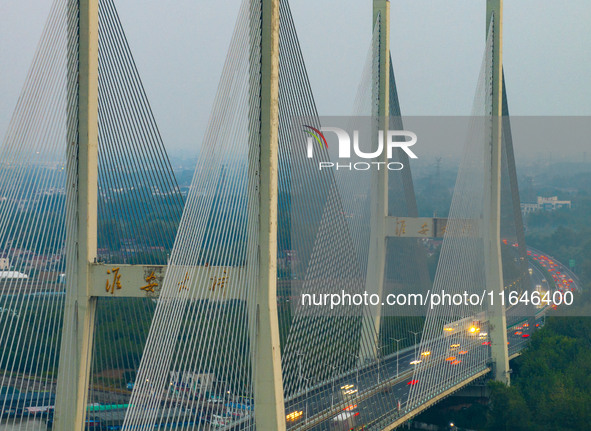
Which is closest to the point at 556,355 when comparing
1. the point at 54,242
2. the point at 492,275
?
the point at 492,275

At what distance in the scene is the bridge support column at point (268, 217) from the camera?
13070 mm

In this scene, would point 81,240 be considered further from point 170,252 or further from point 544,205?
point 544,205

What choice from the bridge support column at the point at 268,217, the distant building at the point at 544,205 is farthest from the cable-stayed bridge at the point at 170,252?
the distant building at the point at 544,205

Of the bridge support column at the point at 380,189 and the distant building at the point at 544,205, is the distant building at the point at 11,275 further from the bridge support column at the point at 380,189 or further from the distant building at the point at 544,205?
the distant building at the point at 544,205

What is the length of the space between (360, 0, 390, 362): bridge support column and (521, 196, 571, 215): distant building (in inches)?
1858

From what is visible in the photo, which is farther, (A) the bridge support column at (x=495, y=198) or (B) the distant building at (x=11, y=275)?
(A) the bridge support column at (x=495, y=198)

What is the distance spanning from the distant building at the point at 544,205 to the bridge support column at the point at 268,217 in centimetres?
5642

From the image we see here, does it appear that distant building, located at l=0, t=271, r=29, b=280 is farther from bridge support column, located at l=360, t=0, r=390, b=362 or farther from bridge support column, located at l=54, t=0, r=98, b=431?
bridge support column, located at l=360, t=0, r=390, b=362

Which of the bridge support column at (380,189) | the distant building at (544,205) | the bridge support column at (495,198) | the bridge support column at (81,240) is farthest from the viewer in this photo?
the distant building at (544,205)

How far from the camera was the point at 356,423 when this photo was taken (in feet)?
55.9

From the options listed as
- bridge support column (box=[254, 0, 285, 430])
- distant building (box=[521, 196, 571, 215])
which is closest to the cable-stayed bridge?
bridge support column (box=[254, 0, 285, 430])

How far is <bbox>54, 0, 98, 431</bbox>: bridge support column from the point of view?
1251cm

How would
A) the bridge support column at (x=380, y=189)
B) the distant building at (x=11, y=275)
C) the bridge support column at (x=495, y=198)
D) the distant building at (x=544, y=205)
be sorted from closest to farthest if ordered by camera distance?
the distant building at (x=11, y=275), the bridge support column at (x=380, y=189), the bridge support column at (x=495, y=198), the distant building at (x=544, y=205)

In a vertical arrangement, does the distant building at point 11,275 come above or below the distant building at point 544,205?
below
